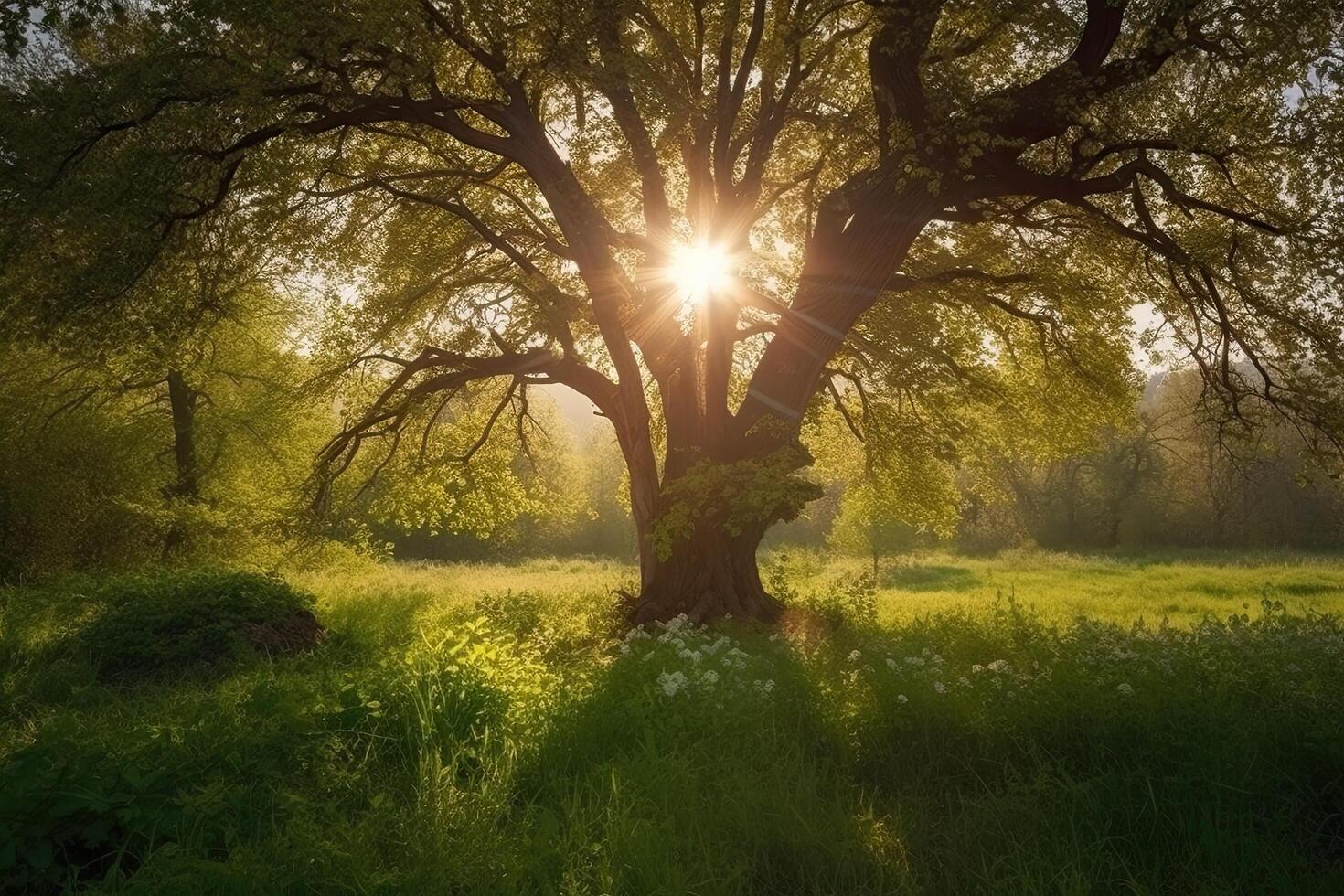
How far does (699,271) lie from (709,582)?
4.88 metres

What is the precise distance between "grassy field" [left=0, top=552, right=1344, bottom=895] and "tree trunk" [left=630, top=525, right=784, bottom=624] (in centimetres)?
324

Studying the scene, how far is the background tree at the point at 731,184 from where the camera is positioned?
29.5ft

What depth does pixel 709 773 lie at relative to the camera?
5363 mm

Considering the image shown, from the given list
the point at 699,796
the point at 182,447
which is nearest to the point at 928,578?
the point at 182,447

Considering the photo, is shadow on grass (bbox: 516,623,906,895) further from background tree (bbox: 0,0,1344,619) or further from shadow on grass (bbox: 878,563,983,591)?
shadow on grass (bbox: 878,563,983,591)

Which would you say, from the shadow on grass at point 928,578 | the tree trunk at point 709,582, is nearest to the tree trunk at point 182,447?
the tree trunk at point 709,582

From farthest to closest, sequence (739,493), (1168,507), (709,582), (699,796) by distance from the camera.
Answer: (1168,507) → (709,582) → (739,493) → (699,796)

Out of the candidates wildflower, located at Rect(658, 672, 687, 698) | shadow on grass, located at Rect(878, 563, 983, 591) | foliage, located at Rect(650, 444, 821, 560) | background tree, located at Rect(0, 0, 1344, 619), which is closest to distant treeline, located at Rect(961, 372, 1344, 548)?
shadow on grass, located at Rect(878, 563, 983, 591)

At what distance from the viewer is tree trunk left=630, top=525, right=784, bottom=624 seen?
12.1 metres

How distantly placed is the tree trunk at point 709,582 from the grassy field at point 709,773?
3.24 m

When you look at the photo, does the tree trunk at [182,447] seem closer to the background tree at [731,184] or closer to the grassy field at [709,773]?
the background tree at [731,184]

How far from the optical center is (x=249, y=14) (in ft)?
27.1

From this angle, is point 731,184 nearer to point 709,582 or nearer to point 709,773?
point 709,582

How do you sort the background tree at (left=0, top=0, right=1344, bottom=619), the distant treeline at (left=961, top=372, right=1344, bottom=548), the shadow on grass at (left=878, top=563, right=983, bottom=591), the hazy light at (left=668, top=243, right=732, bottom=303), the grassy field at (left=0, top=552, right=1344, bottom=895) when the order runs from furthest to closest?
1. the distant treeline at (left=961, top=372, right=1344, bottom=548)
2. the shadow on grass at (left=878, top=563, right=983, bottom=591)
3. the hazy light at (left=668, top=243, right=732, bottom=303)
4. the background tree at (left=0, top=0, right=1344, bottom=619)
5. the grassy field at (left=0, top=552, right=1344, bottom=895)
